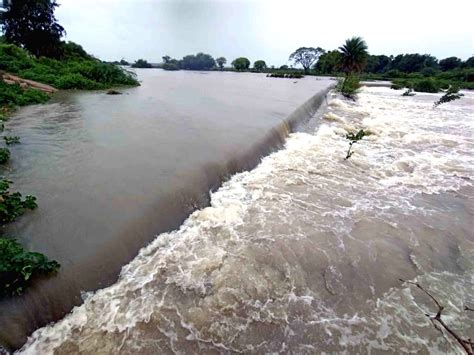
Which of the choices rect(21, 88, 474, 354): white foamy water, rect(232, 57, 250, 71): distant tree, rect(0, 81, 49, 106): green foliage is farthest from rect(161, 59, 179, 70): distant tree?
rect(21, 88, 474, 354): white foamy water

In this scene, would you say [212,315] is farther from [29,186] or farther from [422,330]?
[29,186]

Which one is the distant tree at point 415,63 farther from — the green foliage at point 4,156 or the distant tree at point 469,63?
the green foliage at point 4,156

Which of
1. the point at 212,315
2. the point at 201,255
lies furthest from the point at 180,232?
the point at 212,315

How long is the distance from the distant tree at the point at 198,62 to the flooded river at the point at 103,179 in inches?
3318

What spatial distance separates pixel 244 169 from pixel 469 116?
18491 millimetres

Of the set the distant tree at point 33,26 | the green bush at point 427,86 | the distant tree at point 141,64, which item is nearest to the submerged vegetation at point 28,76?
the distant tree at point 33,26

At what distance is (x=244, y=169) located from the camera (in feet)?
23.1

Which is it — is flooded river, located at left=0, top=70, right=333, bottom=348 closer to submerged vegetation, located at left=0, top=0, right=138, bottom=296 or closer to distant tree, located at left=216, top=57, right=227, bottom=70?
submerged vegetation, located at left=0, top=0, right=138, bottom=296

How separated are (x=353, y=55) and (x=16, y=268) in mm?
31282

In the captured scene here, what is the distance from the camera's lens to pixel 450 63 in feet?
194

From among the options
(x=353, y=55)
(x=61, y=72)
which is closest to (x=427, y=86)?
(x=353, y=55)

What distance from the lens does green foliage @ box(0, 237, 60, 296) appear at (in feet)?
9.61

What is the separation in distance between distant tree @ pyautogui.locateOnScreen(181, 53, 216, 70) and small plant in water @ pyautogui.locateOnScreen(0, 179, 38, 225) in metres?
91.6

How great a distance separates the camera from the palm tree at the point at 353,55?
27438mm
